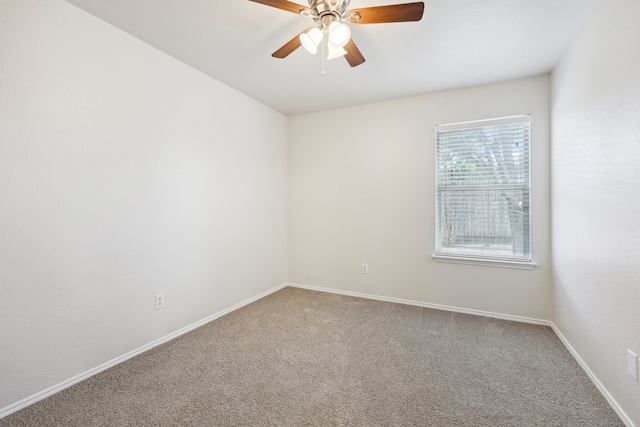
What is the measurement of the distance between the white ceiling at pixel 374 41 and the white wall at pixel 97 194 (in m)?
0.30

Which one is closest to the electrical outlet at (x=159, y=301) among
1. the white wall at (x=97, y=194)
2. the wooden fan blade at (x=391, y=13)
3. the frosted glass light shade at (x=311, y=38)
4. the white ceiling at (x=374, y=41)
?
the white wall at (x=97, y=194)

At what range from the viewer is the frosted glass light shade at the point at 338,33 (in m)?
1.58

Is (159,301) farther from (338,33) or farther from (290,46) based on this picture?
(338,33)

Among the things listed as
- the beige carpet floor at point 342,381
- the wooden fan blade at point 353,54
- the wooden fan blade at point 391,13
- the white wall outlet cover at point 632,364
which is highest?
the wooden fan blade at point 353,54

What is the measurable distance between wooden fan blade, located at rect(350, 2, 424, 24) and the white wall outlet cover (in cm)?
206

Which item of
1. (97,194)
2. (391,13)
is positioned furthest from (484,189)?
(97,194)

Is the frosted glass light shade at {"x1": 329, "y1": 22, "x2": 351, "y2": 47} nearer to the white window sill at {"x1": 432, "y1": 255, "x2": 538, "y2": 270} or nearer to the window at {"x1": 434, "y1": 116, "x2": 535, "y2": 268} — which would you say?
the window at {"x1": 434, "y1": 116, "x2": 535, "y2": 268}

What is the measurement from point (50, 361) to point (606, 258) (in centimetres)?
347

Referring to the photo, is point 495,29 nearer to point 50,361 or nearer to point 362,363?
point 362,363

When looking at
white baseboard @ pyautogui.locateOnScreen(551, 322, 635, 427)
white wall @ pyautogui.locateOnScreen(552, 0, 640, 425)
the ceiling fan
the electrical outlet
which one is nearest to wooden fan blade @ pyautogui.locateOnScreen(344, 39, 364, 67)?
the ceiling fan

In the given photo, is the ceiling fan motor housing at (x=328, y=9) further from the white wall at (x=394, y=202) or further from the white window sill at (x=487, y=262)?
the white window sill at (x=487, y=262)

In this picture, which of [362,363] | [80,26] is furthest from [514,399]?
[80,26]

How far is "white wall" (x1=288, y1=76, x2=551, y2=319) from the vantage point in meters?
2.83

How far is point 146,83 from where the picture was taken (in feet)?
7.52
